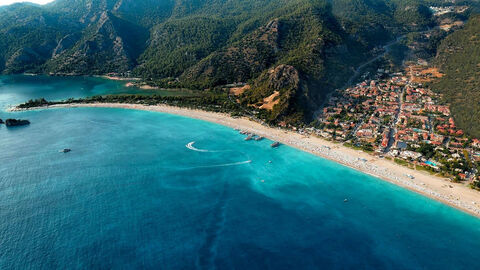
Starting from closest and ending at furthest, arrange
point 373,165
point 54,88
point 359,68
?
point 373,165 < point 359,68 < point 54,88

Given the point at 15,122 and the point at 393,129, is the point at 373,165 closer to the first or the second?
the point at 393,129

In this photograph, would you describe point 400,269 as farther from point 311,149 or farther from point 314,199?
point 311,149

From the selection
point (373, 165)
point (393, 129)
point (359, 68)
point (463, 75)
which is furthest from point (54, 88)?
point (463, 75)

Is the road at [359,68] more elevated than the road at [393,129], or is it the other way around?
the road at [359,68]

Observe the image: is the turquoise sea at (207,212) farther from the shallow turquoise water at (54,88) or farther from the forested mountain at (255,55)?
the shallow turquoise water at (54,88)

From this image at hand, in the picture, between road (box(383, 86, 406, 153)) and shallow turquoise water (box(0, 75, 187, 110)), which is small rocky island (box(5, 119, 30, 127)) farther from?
road (box(383, 86, 406, 153))

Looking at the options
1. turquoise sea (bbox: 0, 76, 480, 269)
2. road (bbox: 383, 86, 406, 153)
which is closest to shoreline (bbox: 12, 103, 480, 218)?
turquoise sea (bbox: 0, 76, 480, 269)

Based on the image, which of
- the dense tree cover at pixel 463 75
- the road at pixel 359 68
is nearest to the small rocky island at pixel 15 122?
the road at pixel 359 68
